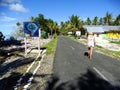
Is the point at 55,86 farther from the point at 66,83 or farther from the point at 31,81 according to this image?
the point at 31,81

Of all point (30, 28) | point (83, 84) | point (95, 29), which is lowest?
point (83, 84)

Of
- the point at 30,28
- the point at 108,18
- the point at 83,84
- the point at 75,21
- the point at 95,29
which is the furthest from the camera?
the point at 108,18

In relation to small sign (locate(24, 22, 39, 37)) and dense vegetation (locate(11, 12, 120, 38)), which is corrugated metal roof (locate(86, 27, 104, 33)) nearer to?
dense vegetation (locate(11, 12, 120, 38))

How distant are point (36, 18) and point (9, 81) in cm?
9402

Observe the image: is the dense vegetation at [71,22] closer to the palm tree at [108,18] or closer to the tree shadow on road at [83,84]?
the palm tree at [108,18]

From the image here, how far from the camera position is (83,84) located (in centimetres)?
716

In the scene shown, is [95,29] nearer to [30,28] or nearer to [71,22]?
[71,22]

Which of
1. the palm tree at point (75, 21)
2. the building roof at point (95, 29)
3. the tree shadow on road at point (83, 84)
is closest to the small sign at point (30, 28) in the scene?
the tree shadow on road at point (83, 84)

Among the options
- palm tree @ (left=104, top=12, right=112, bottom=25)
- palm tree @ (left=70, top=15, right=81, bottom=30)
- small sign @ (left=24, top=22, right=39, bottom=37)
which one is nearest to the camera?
small sign @ (left=24, top=22, right=39, bottom=37)

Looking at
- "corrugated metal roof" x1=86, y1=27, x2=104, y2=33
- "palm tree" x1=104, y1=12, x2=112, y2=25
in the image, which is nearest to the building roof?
"corrugated metal roof" x1=86, y1=27, x2=104, y2=33

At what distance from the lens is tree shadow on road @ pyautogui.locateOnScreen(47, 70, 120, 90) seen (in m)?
6.68

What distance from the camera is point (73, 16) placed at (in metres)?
93.2

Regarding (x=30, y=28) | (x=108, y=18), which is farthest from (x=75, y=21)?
(x=30, y=28)

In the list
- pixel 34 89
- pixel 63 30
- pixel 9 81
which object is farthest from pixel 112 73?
pixel 63 30
